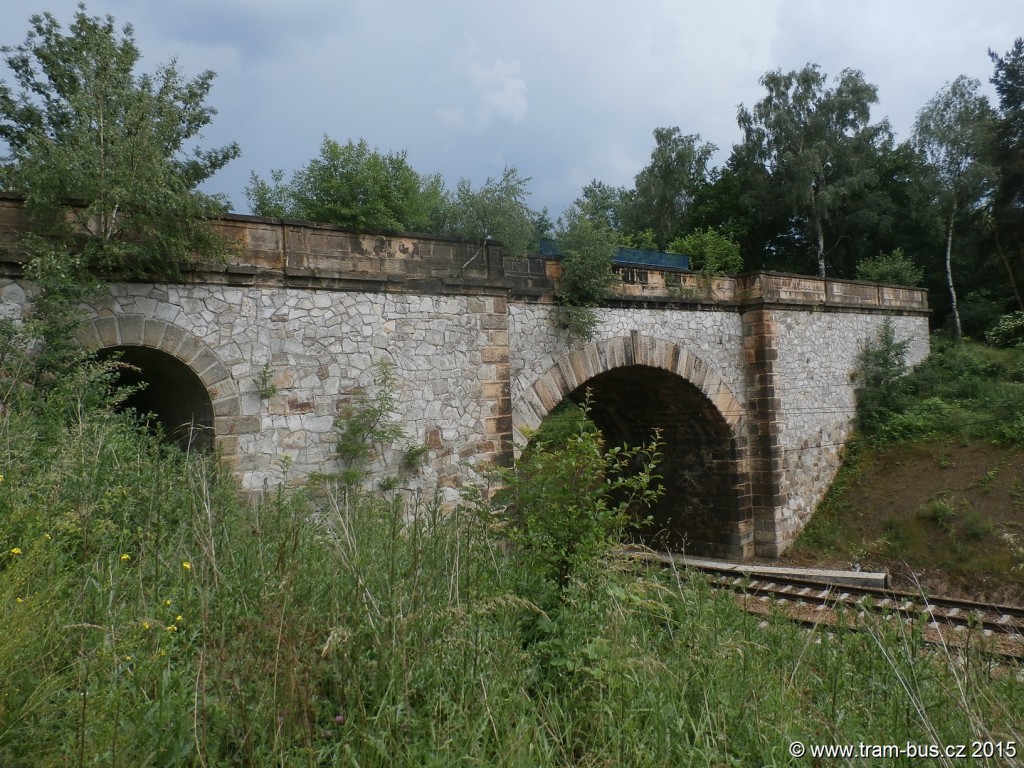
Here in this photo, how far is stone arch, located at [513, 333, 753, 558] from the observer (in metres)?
11.1

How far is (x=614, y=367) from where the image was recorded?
10.3 metres

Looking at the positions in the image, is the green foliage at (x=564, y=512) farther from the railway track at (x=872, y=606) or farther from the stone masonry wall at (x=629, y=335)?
the stone masonry wall at (x=629, y=335)

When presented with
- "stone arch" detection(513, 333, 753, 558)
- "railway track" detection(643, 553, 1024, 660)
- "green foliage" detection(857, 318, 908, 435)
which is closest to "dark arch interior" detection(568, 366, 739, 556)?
"stone arch" detection(513, 333, 753, 558)

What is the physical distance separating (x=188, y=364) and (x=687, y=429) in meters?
9.03

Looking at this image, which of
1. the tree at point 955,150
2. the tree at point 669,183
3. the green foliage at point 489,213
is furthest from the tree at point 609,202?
the green foliage at point 489,213

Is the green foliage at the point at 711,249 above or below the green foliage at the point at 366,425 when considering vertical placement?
above

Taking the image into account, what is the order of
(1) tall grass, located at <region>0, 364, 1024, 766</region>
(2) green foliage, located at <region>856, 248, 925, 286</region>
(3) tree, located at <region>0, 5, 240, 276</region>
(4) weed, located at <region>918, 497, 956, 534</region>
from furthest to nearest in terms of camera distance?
(2) green foliage, located at <region>856, 248, 925, 286</region> → (4) weed, located at <region>918, 497, 956, 534</region> → (3) tree, located at <region>0, 5, 240, 276</region> → (1) tall grass, located at <region>0, 364, 1024, 766</region>

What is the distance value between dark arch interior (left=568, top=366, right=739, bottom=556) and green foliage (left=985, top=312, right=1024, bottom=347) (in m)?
10.6

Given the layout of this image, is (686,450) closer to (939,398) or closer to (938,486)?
(938,486)

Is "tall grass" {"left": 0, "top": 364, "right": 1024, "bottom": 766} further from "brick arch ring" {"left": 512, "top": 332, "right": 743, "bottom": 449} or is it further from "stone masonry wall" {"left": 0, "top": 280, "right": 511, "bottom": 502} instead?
"brick arch ring" {"left": 512, "top": 332, "right": 743, "bottom": 449}

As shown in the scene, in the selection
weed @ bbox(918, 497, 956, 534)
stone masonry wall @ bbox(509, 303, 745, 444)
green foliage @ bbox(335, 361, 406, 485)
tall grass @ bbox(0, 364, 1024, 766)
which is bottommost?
weed @ bbox(918, 497, 956, 534)

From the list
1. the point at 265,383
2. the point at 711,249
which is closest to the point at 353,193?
the point at 711,249

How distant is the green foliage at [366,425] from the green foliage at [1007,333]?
17.3 meters

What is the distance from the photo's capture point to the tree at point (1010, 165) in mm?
20375
